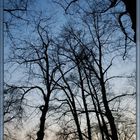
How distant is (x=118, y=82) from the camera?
164 centimetres

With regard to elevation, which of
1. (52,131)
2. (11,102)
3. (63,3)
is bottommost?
(52,131)

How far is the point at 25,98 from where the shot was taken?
5.50ft

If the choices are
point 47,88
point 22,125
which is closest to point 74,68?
point 47,88

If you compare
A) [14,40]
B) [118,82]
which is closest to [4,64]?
[14,40]

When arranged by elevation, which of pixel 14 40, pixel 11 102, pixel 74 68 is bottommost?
pixel 11 102

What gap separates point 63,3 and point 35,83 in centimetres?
45

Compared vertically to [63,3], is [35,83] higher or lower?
lower

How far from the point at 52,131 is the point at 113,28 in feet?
2.04

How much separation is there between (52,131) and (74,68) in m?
0.34

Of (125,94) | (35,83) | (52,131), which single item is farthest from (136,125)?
(35,83)

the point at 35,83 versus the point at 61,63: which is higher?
the point at 61,63

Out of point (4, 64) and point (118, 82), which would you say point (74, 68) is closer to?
point (118, 82)

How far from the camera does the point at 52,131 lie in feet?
5.41

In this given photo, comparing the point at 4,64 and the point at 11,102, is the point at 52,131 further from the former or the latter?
the point at 4,64
